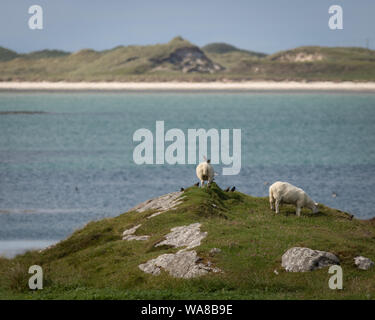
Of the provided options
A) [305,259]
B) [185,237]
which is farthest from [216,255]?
[305,259]

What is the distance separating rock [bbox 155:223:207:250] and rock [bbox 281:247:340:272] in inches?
131

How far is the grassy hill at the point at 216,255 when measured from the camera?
61.3ft

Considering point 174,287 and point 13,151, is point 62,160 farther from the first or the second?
point 174,287

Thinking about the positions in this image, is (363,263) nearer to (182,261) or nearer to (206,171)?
(182,261)

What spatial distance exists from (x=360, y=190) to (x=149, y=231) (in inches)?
1625

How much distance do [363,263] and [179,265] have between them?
5908 mm

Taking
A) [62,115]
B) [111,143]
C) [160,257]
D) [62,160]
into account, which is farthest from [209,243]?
[62,115]

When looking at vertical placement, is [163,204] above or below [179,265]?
above

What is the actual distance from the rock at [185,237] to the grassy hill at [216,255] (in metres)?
0.30

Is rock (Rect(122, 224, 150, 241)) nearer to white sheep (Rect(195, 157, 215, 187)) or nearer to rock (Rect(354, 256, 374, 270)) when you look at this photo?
white sheep (Rect(195, 157, 215, 187))

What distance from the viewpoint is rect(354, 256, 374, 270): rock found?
66.6 ft

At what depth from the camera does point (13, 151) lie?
106 m

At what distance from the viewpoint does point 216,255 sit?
20.8 m

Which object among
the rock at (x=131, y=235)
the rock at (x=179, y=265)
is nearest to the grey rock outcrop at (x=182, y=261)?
the rock at (x=179, y=265)
